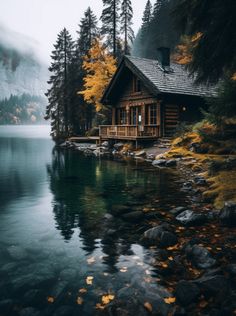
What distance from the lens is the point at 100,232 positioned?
7.38m

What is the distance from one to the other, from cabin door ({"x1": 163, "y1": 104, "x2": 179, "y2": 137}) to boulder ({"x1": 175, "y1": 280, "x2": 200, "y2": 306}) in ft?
73.5

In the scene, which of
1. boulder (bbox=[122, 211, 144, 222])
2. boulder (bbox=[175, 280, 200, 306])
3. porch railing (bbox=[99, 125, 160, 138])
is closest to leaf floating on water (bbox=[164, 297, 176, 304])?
boulder (bbox=[175, 280, 200, 306])

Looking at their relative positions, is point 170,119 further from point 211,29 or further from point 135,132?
point 211,29

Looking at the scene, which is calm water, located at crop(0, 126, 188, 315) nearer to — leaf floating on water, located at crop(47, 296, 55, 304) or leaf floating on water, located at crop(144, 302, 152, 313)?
leaf floating on water, located at crop(47, 296, 55, 304)

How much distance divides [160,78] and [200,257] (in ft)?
74.2

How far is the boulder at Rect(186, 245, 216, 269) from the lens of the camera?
17.3ft

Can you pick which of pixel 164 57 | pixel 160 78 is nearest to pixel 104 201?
pixel 160 78

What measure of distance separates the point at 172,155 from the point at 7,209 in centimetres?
1304

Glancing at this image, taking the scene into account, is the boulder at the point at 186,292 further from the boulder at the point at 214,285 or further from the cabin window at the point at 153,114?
the cabin window at the point at 153,114

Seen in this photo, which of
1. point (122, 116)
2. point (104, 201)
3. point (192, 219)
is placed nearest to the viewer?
point (192, 219)

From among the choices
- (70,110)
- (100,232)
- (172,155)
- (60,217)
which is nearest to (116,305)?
(100,232)

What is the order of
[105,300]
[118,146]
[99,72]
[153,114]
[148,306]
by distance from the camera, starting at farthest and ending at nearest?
[99,72], [118,146], [153,114], [105,300], [148,306]

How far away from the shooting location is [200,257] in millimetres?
5457

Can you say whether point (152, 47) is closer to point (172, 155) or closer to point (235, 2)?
point (172, 155)
